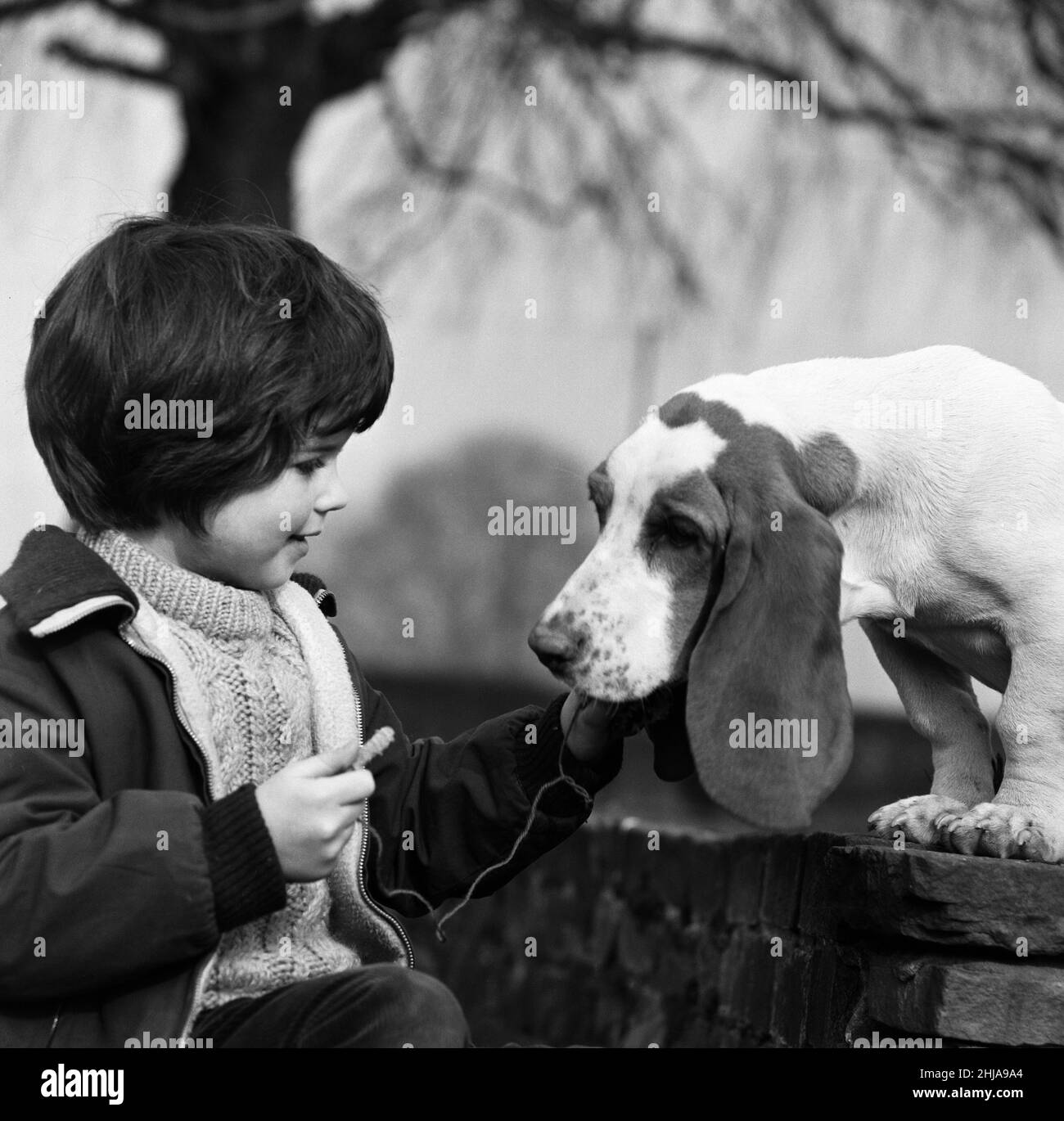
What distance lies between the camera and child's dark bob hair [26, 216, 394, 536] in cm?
228

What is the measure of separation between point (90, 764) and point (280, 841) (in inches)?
13.7

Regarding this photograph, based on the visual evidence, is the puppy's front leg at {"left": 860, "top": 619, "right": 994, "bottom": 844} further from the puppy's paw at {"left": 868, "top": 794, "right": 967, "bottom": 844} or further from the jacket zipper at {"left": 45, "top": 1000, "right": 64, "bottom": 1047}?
the jacket zipper at {"left": 45, "top": 1000, "right": 64, "bottom": 1047}

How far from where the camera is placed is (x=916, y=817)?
2.65m

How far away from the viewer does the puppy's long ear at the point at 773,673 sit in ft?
7.54

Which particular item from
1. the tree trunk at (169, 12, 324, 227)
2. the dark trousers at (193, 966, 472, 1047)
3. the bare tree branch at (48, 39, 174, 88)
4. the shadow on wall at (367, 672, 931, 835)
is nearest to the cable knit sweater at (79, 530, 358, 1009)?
the dark trousers at (193, 966, 472, 1047)

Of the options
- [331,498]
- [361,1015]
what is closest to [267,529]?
[331,498]

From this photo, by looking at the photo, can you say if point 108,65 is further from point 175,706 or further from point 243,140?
point 175,706

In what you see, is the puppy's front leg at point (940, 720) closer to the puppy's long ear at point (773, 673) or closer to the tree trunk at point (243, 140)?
the puppy's long ear at point (773, 673)

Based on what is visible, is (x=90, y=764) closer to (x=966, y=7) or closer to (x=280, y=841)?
(x=280, y=841)

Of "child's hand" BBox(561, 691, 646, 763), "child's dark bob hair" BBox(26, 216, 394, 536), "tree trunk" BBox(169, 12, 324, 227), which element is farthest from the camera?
"tree trunk" BBox(169, 12, 324, 227)

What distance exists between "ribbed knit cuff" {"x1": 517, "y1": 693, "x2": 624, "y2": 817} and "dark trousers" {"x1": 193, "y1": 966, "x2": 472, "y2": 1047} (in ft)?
1.91

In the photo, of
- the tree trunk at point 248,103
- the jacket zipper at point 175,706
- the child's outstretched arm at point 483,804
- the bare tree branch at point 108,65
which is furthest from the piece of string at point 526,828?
the bare tree branch at point 108,65

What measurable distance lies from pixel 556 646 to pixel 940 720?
33.8 inches

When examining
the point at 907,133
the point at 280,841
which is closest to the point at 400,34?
the point at 907,133
